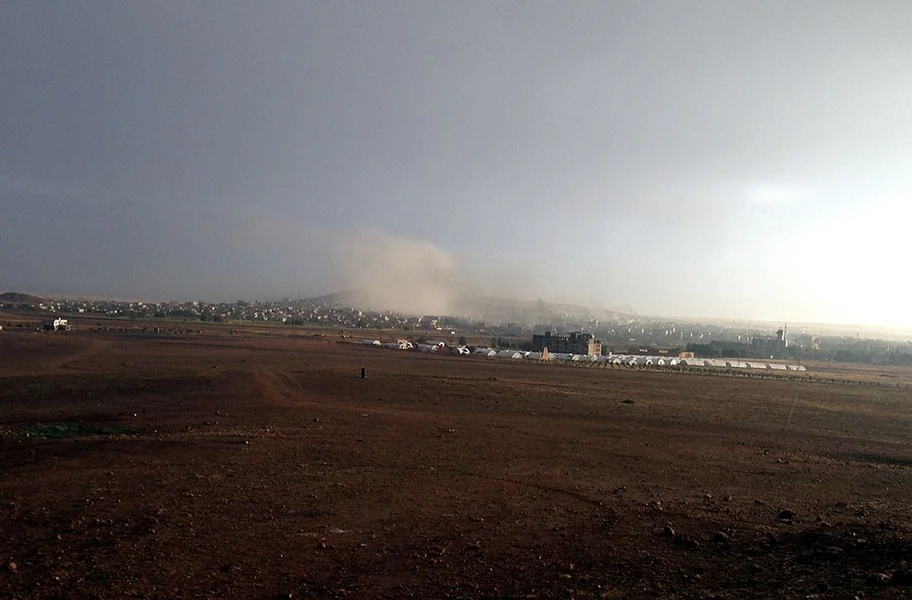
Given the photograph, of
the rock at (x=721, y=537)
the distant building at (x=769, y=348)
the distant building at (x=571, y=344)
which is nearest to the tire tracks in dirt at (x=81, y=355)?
the rock at (x=721, y=537)

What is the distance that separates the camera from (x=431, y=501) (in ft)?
38.2

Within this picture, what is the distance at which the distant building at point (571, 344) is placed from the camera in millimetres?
102606

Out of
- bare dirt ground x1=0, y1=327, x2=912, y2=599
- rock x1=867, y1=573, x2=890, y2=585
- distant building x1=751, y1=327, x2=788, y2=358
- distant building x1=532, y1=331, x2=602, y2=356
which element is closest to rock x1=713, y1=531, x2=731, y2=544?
bare dirt ground x1=0, y1=327, x2=912, y2=599

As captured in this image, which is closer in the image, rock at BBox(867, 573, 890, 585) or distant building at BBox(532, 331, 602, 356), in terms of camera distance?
rock at BBox(867, 573, 890, 585)

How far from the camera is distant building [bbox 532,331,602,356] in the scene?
103m

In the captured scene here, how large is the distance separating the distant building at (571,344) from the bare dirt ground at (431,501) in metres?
74.3

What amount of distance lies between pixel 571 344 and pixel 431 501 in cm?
9734

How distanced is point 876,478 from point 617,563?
1098 centimetres

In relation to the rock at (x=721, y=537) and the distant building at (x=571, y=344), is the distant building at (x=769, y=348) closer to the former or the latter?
the distant building at (x=571, y=344)

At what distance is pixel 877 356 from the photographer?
446 ft

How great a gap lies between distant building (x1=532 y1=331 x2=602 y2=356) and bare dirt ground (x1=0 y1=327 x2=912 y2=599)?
7429 centimetres

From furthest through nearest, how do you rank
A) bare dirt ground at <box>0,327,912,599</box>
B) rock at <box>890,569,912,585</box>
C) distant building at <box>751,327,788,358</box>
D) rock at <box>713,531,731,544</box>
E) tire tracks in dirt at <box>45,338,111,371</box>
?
distant building at <box>751,327,788,358</box>, tire tracks in dirt at <box>45,338,111,371</box>, rock at <box>713,531,731,544</box>, bare dirt ground at <box>0,327,912,599</box>, rock at <box>890,569,912,585</box>

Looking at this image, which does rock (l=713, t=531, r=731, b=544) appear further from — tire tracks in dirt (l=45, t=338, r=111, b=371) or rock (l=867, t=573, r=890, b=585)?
tire tracks in dirt (l=45, t=338, r=111, b=371)

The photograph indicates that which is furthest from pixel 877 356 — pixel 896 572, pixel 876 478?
pixel 896 572
